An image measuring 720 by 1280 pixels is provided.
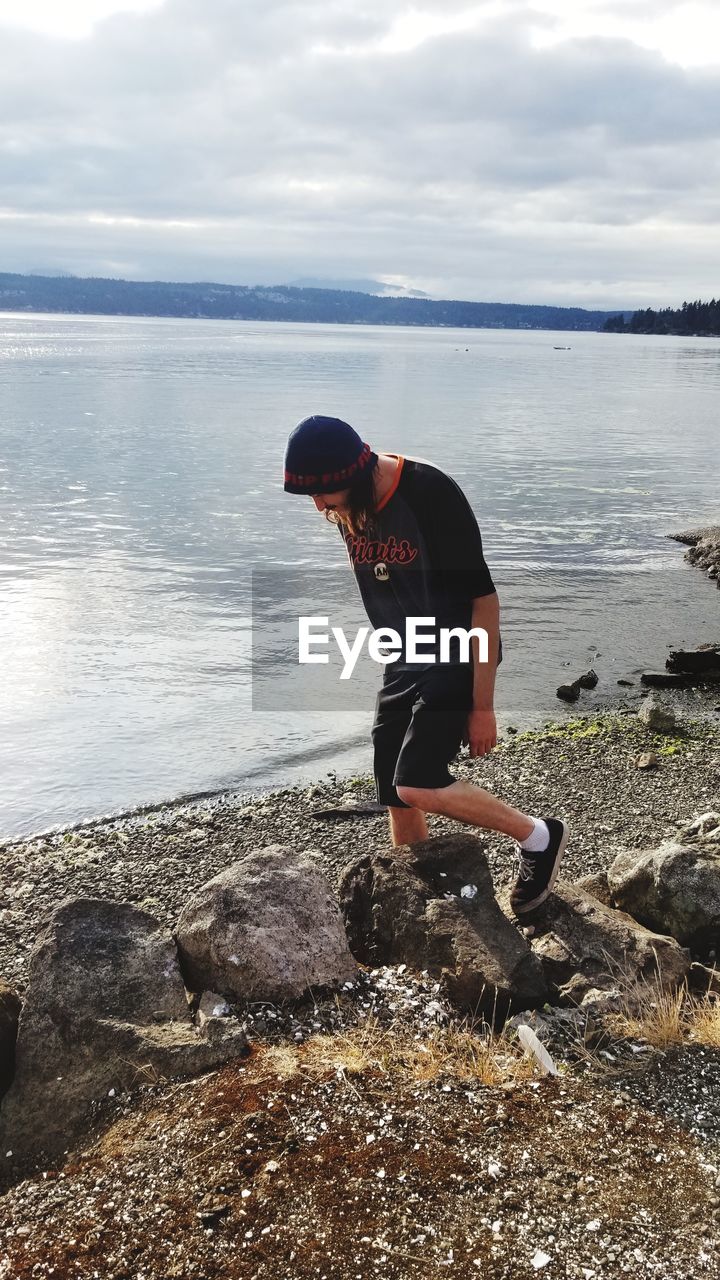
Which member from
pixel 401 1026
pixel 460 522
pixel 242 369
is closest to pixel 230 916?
pixel 401 1026

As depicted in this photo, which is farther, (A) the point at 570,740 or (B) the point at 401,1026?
(A) the point at 570,740

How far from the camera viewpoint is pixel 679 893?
18.0 ft

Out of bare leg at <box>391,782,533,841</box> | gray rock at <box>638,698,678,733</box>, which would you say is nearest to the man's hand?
bare leg at <box>391,782,533,841</box>

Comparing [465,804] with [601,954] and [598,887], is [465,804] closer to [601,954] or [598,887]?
[601,954]

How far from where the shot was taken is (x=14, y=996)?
15.3ft

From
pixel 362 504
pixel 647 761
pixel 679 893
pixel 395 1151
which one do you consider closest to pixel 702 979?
pixel 679 893

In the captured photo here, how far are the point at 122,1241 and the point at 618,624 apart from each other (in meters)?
14.4

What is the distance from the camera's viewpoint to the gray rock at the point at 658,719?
10811 mm

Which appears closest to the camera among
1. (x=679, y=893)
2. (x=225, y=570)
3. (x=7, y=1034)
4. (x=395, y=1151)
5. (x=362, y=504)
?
(x=395, y=1151)

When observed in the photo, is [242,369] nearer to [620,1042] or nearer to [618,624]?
[618,624]

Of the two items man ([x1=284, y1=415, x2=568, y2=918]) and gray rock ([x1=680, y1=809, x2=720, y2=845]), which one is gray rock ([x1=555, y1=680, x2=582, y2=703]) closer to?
gray rock ([x1=680, y1=809, x2=720, y2=845])

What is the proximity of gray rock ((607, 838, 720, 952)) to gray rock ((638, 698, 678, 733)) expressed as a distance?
509cm

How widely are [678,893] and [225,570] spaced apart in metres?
15.9

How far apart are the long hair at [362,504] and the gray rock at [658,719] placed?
687cm
